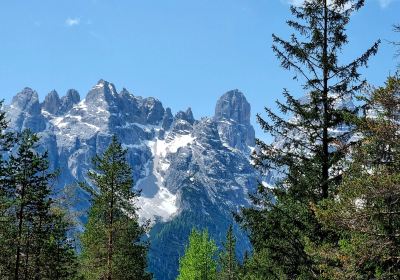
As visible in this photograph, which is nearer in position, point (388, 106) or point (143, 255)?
point (388, 106)

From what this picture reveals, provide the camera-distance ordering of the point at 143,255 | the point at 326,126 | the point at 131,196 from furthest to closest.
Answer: the point at 143,255 < the point at 131,196 < the point at 326,126

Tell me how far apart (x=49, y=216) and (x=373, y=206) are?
72.8 feet

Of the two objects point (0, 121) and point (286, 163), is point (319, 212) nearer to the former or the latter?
point (286, 163)

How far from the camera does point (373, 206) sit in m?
14.4

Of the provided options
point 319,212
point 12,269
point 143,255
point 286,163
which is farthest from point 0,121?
point 143,255

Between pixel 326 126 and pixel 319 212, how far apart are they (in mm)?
4680

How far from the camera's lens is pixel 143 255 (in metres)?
42.0

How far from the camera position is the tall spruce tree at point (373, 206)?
1342 centimetres

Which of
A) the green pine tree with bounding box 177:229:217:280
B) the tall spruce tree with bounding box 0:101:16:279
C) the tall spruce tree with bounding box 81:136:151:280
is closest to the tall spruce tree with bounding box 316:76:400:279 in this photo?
the tall spruce tree with bounding box 0:101:16:279

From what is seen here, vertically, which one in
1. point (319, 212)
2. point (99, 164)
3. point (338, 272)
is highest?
point (99, 164)

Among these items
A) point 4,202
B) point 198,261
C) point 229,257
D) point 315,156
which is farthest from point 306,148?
point 229,257

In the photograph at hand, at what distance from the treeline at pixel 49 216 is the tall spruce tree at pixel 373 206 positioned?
15792 millimetres

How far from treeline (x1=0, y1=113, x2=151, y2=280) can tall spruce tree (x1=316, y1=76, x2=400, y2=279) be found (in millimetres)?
15792

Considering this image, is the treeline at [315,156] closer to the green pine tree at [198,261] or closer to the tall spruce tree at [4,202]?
the tall spruce tree at [4,202]
